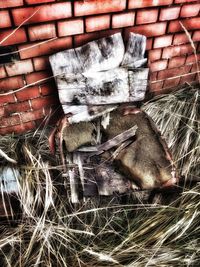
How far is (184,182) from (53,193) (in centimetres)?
84

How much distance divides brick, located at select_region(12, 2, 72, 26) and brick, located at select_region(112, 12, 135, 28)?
11.3 inches

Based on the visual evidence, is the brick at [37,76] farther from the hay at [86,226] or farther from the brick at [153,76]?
the brick at [153,76]

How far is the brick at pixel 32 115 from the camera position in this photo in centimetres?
189

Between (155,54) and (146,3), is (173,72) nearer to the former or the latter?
(155,54)

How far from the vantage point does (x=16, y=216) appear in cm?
174

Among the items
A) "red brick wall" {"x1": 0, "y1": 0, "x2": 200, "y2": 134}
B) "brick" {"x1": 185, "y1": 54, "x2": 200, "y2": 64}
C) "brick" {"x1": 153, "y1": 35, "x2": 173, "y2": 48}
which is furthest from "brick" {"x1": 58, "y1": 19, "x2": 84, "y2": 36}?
"brick" {"x1": 185, "y1": 54, "x2": 200, "y2": 64}

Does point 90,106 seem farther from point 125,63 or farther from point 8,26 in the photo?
point 8,26

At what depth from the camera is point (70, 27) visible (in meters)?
1.62

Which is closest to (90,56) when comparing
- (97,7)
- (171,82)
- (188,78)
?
(97,7)

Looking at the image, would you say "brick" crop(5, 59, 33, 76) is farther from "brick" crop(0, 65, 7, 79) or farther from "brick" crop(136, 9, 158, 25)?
"brick" crop(136, 9, 158, 25)

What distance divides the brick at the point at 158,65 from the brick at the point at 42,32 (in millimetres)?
769

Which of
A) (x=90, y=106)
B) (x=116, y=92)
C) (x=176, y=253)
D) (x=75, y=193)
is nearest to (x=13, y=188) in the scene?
(x=75, y=193)

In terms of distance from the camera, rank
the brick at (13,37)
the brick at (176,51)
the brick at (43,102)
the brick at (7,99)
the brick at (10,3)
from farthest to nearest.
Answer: the brick at (176,51) < the brick at (43,102) < the brick at (7,99) < the brick at (13,37) < the brick at (10,3)

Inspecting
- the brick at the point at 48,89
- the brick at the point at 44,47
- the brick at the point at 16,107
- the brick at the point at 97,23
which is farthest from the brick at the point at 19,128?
the brick at the point at 97,23
